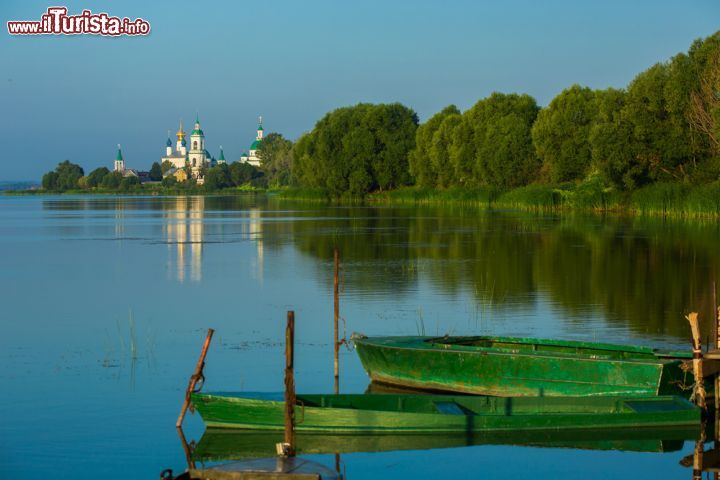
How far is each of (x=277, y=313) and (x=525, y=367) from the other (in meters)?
11.8

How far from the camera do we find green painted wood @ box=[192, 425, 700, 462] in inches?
526

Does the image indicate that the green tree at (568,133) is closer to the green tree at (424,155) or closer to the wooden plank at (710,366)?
the green tree at (424,155)

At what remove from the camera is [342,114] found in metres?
113

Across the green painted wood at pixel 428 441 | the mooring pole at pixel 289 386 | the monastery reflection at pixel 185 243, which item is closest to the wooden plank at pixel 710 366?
the green painted wood at pixel 428 441

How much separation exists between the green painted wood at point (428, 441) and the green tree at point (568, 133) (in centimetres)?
6260

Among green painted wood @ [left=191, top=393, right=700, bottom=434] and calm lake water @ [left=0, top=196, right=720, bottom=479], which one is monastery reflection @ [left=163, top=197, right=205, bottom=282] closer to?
calm lake water @ [left=0, top=196, right=720, bottom=479]

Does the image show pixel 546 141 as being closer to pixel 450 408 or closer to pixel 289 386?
pixel 450 408

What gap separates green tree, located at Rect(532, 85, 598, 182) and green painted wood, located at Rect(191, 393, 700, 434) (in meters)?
62.5

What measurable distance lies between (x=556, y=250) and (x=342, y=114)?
241 ft

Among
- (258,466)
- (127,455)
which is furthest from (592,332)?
(258,466)

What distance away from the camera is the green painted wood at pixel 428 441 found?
13.4 meters

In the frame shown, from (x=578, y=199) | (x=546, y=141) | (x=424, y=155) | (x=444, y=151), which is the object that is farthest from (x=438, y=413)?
(x=424, y=155)

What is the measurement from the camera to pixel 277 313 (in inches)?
1027

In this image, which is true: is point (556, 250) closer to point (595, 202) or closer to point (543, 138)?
point (595, 202)
